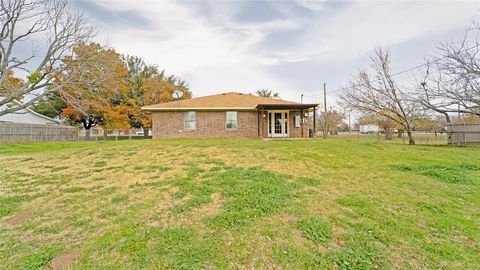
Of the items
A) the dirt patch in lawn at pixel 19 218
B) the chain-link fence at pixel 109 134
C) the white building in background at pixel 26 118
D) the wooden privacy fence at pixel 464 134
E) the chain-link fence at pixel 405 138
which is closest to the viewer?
the dirt patch in lawn at pixel 19 218

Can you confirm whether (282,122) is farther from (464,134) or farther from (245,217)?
(245,217)

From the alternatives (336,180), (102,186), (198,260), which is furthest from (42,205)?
(336,180)

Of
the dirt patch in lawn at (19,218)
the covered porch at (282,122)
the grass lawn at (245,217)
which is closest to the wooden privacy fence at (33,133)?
the grass lawn at (245,217)

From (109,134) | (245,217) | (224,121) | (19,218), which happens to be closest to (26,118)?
(109,134)

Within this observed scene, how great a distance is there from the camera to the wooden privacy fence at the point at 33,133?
19312 millimetres

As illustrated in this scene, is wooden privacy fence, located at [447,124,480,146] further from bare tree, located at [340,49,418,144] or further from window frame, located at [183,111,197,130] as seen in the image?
window frame, located at [183,111,197,130]

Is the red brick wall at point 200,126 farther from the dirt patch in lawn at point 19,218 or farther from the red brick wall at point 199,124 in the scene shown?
the dirt patch in lawn at point 19,218

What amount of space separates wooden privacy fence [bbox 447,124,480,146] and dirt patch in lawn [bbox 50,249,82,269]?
65.7ft

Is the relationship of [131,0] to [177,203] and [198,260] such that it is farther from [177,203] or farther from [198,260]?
[198,260]

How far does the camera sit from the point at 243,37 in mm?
13594

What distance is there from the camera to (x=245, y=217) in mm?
3545

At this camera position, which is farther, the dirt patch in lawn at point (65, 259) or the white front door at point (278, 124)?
the white front door at point (278, 124)

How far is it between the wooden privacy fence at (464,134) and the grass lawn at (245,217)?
1156 centimetres

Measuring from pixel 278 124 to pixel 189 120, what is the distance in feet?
20.9
